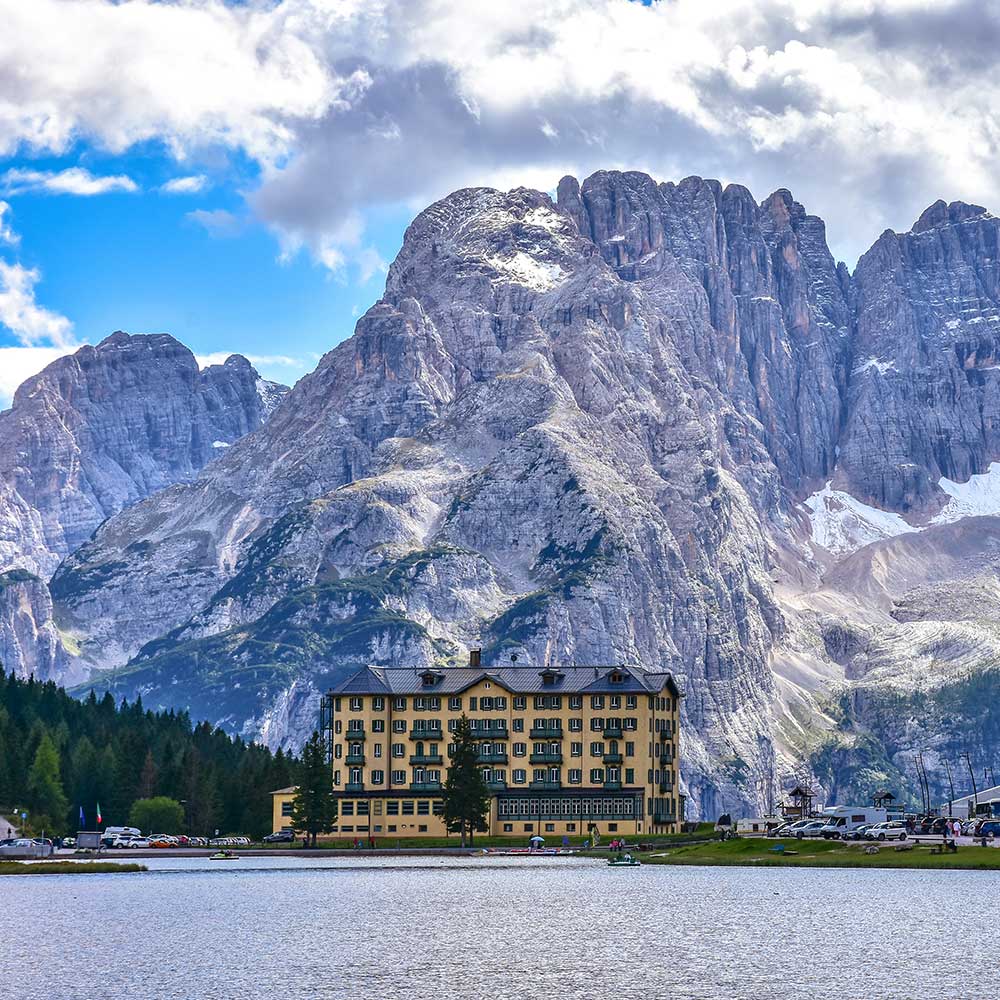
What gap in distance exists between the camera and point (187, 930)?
130875mm

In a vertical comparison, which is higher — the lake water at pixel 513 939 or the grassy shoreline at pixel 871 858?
the grassy shoreline at pixel 871 858

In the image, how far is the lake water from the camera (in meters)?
101

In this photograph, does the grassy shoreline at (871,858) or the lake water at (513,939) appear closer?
the lake water at (513,939)

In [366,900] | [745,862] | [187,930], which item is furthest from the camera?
[745,862]

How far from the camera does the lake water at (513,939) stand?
330 ft

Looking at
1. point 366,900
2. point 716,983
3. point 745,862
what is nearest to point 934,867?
point 745,862

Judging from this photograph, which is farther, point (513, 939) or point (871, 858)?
point (871, 858)

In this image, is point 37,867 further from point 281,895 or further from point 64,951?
point 64,951

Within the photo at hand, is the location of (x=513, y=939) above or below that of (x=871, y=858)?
below

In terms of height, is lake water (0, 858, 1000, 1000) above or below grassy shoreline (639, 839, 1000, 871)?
below

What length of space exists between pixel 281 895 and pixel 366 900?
1046 centimetres

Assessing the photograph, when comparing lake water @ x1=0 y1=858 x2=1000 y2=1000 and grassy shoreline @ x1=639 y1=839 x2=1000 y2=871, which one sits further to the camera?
grassy shoreline @ x1=639 y1=839 x2=1000 y2=871

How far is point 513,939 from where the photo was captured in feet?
403

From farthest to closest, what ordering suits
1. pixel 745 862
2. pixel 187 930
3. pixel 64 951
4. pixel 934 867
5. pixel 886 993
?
pixel 745 862 → pixel 934 867 → pixel 187 930 → pixel 64 951 → pixel 886 993
